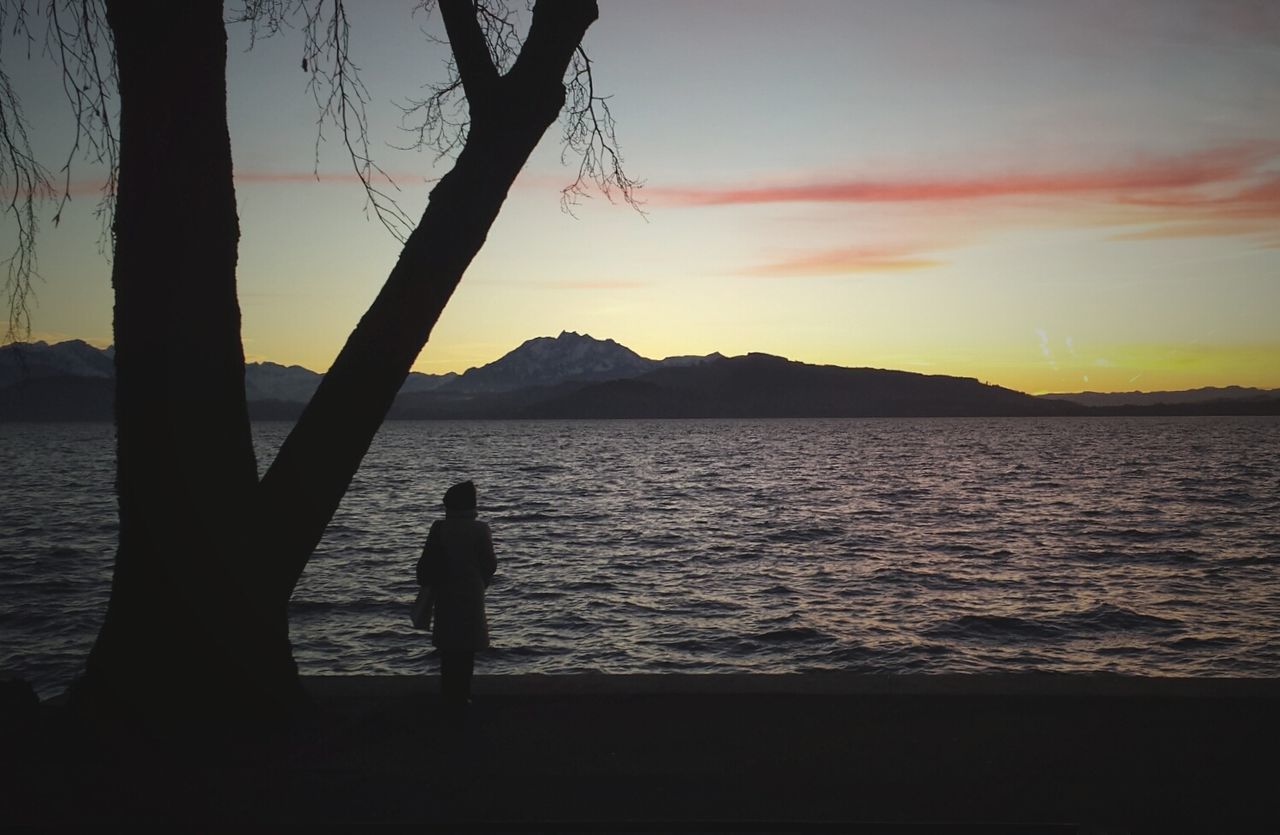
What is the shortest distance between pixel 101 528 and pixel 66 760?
108 feet

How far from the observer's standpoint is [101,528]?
33.8 metres

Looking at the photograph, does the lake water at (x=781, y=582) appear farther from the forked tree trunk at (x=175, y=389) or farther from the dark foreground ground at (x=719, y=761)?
the forked tree trunk at (x=175, y=389)

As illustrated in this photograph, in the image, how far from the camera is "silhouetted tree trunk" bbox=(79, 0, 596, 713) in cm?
550

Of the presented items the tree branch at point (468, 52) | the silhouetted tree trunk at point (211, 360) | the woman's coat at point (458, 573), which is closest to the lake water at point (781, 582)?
the woman's coat at point (458, 573)

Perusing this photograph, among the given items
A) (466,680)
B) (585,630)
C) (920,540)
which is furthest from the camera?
(920,540)

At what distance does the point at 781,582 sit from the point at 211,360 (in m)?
17.4

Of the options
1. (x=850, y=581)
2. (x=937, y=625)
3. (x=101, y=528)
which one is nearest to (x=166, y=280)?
(x=937, y=625)

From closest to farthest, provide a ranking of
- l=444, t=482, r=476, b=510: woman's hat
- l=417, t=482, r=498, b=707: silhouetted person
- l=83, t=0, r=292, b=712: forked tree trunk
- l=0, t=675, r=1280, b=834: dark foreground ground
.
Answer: l=0, t=675, r=1280, b=834: dark foreground ground < l=83, t=0, r=292, b=712: forked tree trunk < l=417, t=482, r=498, b=707: silhouetted person < l=444, t=482, r=476, b=510: woman's hat

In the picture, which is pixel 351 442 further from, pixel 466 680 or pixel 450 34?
pixel 450 34

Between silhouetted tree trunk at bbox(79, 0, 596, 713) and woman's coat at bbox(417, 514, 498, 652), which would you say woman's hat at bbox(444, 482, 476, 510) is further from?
silhouetted tree trunk at bbox(79, 0, 596, 713)

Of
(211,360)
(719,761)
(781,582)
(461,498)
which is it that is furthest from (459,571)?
(781,582)

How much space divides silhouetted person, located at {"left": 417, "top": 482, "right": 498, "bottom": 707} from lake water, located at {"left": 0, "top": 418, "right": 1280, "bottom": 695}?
7.18 metres

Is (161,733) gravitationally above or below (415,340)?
below

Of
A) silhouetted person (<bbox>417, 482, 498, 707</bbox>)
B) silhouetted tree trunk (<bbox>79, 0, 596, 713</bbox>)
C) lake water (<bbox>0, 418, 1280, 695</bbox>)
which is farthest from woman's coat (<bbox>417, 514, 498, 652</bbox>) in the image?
lake water (<bbox>0, 418, 1280, 695</bbox>)
